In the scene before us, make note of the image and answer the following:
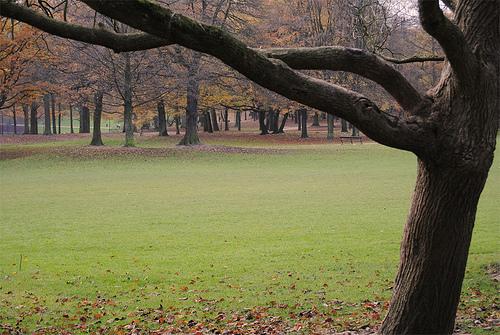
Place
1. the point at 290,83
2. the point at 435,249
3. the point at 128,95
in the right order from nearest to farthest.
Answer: the point at 290,83, the point at 435,249, the point at 128,95

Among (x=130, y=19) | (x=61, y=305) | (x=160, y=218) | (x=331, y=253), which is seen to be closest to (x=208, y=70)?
(x=160, y=218)

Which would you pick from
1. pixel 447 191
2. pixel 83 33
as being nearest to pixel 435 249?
pixel 447 191

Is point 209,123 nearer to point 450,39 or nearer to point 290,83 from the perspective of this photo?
point 290,83

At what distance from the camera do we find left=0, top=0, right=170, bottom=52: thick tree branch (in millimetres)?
4754

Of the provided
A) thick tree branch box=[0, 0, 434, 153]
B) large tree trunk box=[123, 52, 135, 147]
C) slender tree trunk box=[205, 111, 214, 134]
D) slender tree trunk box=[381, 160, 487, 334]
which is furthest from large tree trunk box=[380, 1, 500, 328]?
slender tree trunk box=[205, 111, 214, 134]

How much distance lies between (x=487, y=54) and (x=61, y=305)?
20.3 feet

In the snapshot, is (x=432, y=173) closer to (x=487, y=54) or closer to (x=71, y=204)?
(x=487, y=54)

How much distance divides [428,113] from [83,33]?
3.59m

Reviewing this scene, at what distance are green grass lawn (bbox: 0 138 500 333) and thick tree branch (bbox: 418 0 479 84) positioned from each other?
324 centimetres

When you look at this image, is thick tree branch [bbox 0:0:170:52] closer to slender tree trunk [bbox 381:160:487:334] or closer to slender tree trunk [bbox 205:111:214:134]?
slender tree trunk [bbox 381:160:487:334]

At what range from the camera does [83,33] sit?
15.8ft

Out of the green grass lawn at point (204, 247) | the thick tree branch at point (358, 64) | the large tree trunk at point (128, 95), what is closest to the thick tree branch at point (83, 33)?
the thick tree branch at point (358, 64)

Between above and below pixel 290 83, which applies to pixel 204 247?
below

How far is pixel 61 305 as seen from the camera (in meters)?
6.51
